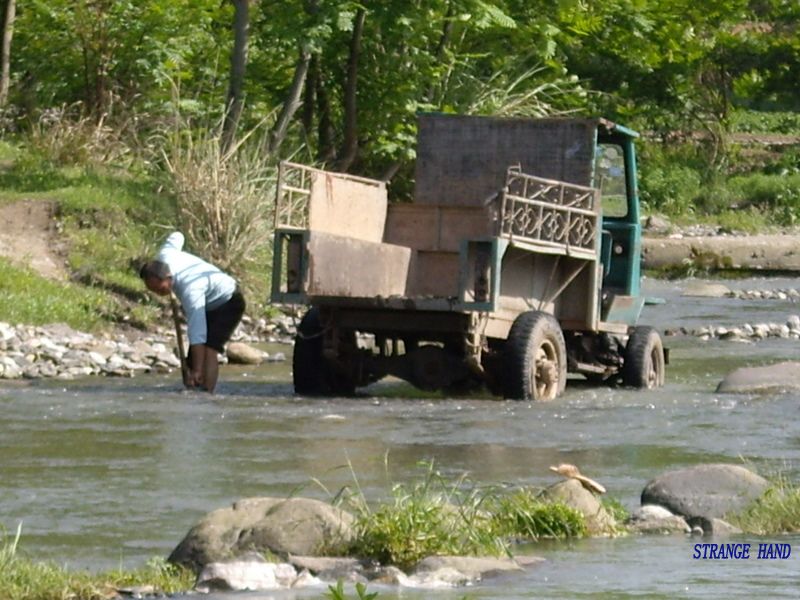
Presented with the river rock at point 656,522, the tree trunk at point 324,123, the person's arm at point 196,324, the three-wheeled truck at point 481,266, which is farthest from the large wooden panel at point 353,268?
the tree trunk at point 324,123

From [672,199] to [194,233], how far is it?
1822cm

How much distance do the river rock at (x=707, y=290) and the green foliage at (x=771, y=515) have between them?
19337mm

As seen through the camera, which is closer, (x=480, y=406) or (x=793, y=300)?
(x=480, y=406)

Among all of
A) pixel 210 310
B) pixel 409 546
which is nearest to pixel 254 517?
pixel 409 546

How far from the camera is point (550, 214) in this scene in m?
15.5

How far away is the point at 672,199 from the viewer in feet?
124

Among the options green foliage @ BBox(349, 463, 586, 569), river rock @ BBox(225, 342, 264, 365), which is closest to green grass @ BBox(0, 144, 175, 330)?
river rock @ BBox(225, 342, 264, 365)

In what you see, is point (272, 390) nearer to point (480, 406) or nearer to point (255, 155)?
point (480, 406)

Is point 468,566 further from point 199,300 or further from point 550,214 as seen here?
point 550,214

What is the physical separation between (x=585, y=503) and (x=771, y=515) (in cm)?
85

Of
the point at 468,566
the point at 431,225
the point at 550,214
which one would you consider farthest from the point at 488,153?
the point at 468,566

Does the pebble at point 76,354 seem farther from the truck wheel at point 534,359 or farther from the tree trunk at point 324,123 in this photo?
the tree trunk at point 324,123

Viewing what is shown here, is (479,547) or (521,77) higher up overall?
(521,77)

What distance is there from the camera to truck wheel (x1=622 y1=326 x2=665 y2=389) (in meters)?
16.8
